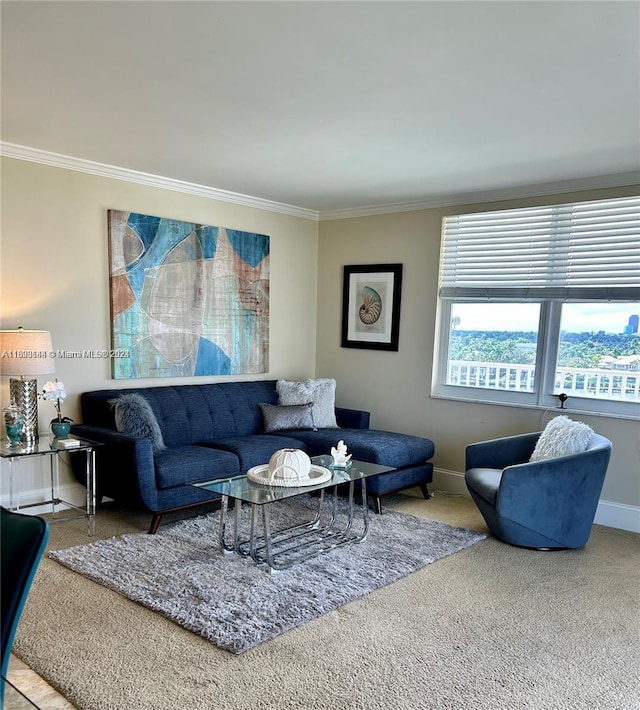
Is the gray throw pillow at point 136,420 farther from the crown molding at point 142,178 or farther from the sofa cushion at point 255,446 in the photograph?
the crown molding at point 142,178

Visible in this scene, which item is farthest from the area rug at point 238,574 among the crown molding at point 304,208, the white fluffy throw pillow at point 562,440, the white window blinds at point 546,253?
the crown molding at point 304,208

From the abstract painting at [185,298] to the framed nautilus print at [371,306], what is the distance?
0.81 meters

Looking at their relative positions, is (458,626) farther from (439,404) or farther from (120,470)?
(439,404)

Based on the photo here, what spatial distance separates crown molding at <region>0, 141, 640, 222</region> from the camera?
399cm

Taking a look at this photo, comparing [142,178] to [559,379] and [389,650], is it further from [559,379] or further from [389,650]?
[389,650]

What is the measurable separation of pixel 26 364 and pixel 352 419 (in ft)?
8.84

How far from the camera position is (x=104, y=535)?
370cm

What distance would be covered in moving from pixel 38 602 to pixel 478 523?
2.80 metres

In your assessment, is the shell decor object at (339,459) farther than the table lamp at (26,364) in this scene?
Yes

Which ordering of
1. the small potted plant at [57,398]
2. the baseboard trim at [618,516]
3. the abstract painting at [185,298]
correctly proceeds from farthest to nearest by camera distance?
the abstract painting at [185,298]
the baseboard trim at [618,516]
the small potted plant at [57,398]

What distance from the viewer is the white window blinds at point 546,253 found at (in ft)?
13.8

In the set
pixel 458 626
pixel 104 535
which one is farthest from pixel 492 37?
pixel 104 535

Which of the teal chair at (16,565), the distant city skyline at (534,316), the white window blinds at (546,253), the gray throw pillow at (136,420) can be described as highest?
the white window blinds at (546,253)

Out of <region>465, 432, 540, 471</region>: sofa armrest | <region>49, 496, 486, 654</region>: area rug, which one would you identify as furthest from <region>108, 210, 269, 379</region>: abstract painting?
<region>465, 432, 540, 471</region>: sofa armrest
